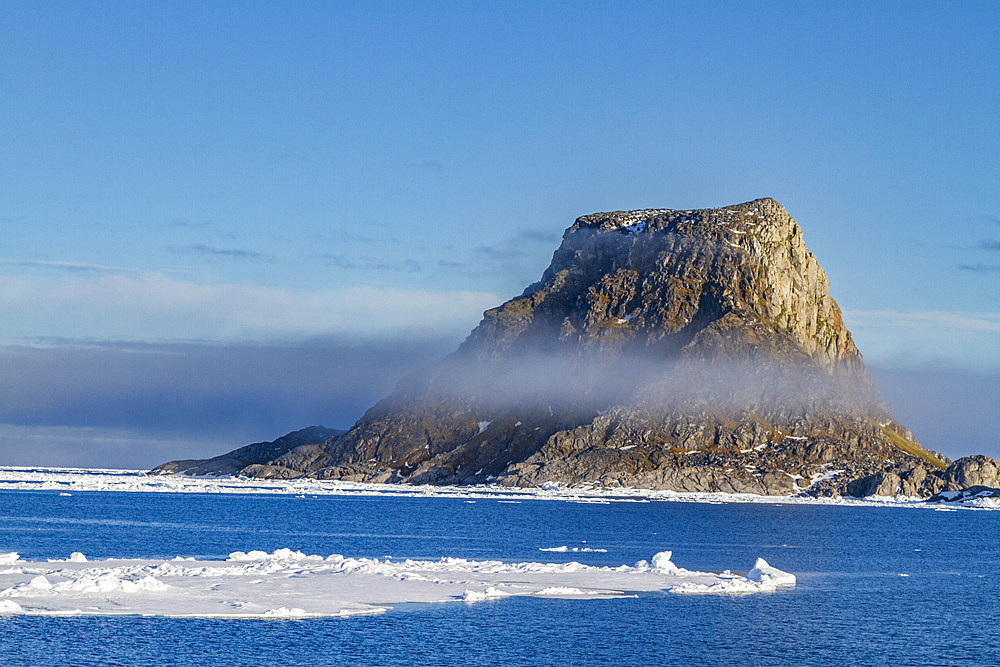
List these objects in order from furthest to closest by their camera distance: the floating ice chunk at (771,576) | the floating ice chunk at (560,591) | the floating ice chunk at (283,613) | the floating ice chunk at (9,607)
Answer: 1. the floating ice chunk at (771,576)
2. the floating ice chunk at (560,591)
3. the floating ice chunk at (283,613)
4. the floating ice chunk at (9,607)

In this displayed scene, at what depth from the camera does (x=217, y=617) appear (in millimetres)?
63406

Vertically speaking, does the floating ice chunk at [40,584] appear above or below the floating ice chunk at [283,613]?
above

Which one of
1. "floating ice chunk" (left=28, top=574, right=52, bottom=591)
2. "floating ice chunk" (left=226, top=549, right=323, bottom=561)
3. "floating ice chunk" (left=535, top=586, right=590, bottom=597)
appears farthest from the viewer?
"floating ice chunk" (left=226, top=549, right=323, bottom=561)

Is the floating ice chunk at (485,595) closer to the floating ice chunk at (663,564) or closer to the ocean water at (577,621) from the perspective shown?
the ocean water at (577,621)

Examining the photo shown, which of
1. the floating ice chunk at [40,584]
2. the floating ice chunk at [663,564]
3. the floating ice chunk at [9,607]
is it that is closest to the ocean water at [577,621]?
the floating ice chunk at [9,607]

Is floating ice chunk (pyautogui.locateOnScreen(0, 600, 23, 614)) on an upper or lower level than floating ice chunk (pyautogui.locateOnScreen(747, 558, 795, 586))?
upper

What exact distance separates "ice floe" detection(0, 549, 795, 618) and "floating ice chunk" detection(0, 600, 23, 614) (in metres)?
0.06

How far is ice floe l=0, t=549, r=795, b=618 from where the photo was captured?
218 ft

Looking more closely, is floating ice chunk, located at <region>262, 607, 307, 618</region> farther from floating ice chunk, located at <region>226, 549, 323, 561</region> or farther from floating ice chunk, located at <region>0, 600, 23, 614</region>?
floating ice chunk, located at <region>226, 549, 323, 561</region>

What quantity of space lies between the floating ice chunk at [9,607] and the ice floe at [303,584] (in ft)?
0.19

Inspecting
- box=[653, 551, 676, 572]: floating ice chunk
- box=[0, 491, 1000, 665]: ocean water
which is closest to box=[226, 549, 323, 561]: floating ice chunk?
box=[0, 491, 1000, 665]: ocean water

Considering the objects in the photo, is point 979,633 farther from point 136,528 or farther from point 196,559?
point 136,528

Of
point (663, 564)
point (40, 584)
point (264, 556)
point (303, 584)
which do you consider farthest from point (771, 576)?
point (40, 584)

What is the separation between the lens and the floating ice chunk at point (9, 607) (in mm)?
63438
